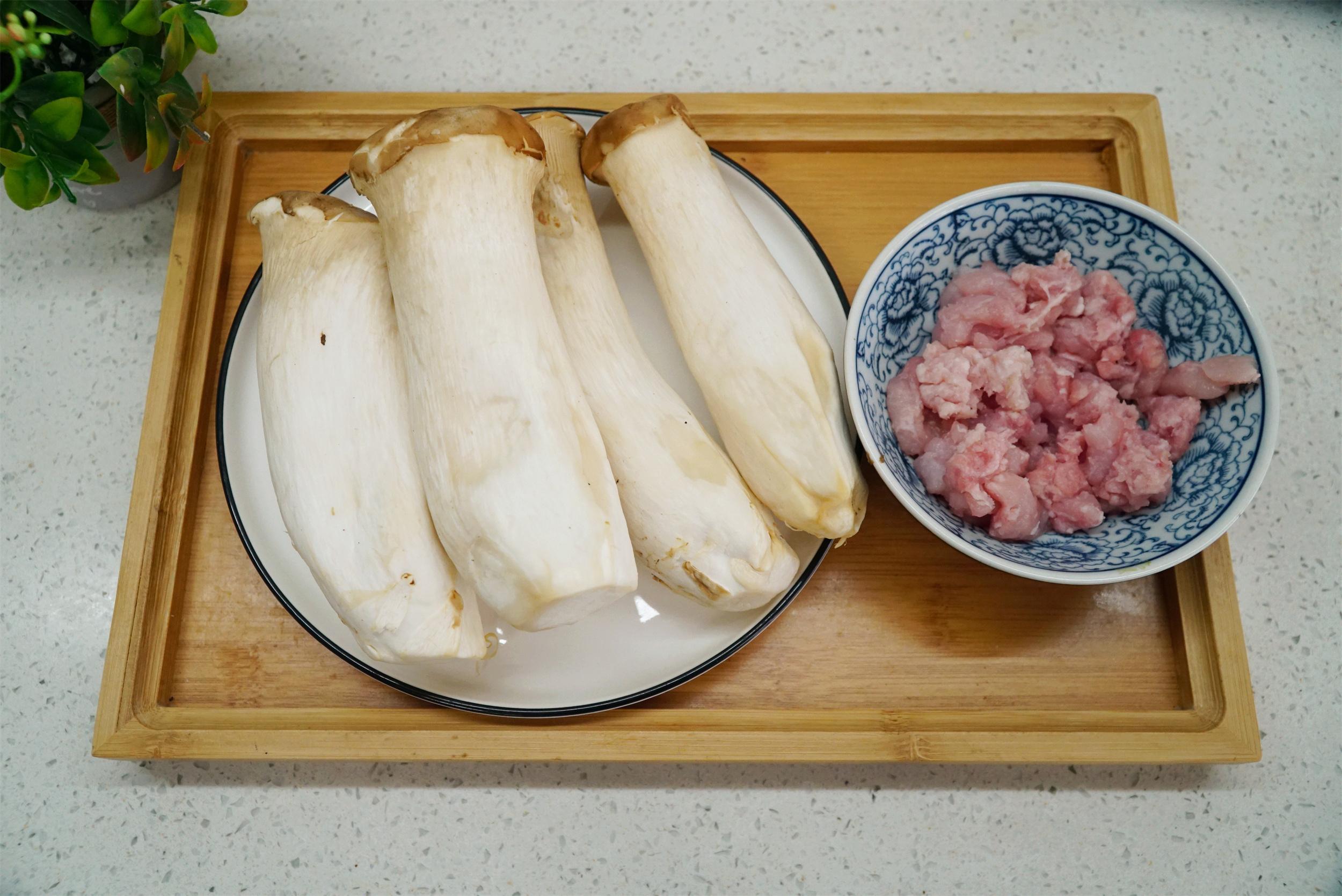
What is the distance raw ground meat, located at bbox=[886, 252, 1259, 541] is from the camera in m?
0.82

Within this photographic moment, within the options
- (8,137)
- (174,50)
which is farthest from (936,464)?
(8,137)

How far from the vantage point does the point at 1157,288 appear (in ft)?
2.96

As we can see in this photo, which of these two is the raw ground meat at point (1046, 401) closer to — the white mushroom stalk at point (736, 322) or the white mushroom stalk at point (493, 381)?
the white mushroom stalk at point (736, 322)

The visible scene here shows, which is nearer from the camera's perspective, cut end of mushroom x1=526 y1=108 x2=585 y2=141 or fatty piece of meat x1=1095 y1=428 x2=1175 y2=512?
fatty piece of meat x1=1095 y1=428 x2=1175 y2=512

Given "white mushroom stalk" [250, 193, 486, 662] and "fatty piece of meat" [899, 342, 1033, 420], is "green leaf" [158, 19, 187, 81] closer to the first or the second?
"white mushroom stalk" [250, 193, 486, 662]

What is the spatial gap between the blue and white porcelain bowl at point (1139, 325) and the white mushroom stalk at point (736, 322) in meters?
0.04

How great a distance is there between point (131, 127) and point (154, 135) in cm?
2

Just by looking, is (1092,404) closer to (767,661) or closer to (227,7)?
(767,661)

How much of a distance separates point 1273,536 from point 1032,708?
15.0 inches

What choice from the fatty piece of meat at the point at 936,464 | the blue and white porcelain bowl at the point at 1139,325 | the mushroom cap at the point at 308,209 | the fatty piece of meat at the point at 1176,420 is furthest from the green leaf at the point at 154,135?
the fatty piece of meat at the point at 1176,420

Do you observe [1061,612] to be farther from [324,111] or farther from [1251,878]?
[324,111]

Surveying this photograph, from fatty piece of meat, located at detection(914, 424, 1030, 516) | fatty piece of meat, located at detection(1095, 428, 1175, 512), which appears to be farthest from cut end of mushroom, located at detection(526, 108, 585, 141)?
fatty piece of meat, located at detection(1095, 428, 1175, 512)

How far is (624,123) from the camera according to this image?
89cm

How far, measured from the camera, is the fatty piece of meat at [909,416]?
2.80 feet
